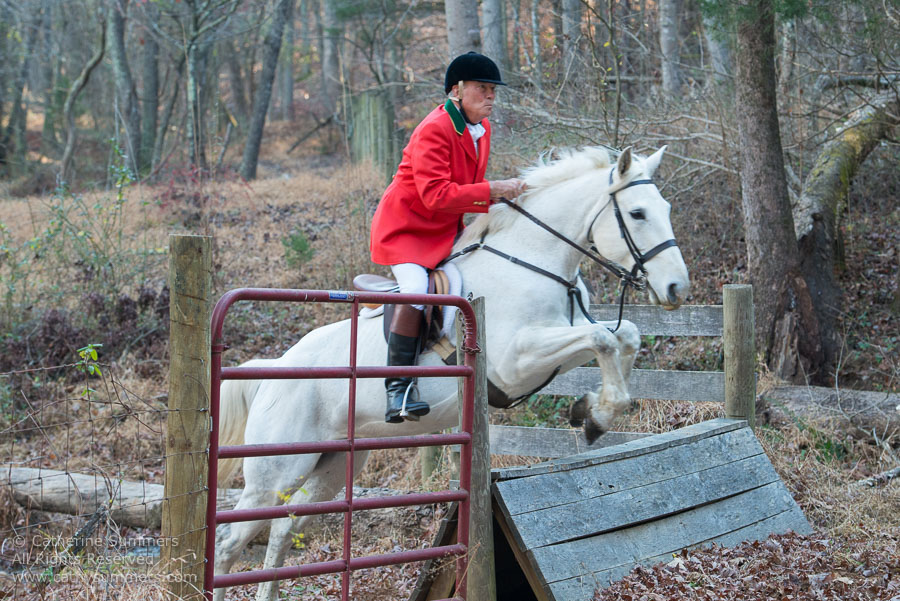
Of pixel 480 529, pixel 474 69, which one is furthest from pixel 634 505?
pixel 474 69

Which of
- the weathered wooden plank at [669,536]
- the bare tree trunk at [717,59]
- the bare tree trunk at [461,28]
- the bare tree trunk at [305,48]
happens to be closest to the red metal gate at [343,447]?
the weathered wooden plank at [669,536]

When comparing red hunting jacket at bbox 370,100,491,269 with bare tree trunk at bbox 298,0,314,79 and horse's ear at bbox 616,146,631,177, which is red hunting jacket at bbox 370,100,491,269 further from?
bare tree trunk at bbox 298,0,314,79

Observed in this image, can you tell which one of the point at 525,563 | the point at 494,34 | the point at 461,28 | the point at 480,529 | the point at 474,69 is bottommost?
the point at 525,563

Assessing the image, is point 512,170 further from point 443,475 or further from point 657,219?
point 657,219

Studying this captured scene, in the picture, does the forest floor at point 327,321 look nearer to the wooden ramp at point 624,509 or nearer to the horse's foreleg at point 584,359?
the wooden ramp at point 624,509

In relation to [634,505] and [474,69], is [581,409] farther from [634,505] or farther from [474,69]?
[474,69]

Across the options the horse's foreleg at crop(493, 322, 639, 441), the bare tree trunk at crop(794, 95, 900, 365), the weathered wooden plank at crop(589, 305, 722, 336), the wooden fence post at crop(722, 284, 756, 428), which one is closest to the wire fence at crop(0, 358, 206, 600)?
the horse's foreleg at crop(493, 322, 639, 441)

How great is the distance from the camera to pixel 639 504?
405 centimetres

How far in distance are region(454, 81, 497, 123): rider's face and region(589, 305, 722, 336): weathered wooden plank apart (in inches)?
70.3

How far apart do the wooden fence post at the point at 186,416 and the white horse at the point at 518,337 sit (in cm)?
153

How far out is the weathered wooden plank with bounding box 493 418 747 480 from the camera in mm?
3832

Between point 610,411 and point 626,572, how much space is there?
0.79 meters

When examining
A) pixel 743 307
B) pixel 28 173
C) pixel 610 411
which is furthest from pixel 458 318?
pixel 28 173

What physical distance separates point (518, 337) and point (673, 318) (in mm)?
1921
